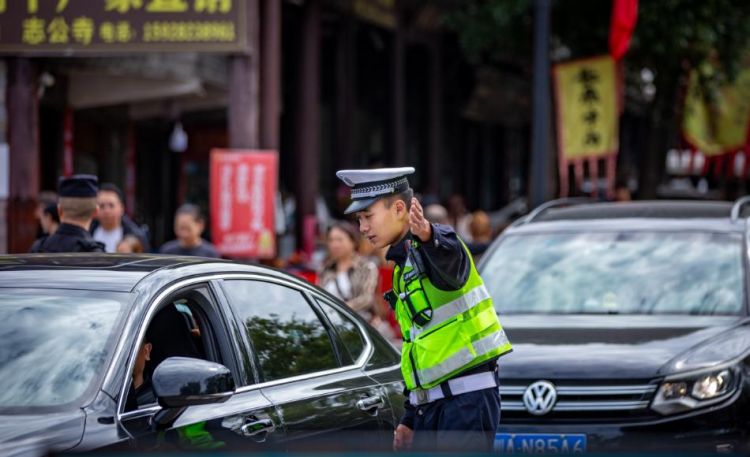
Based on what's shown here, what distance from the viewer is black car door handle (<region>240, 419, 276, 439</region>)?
16.7 feet

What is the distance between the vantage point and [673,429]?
696cm

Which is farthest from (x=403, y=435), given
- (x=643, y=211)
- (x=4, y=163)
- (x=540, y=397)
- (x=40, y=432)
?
(x=4, y=163)

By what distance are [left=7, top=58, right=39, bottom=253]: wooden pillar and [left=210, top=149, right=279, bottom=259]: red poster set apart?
6.14 feet

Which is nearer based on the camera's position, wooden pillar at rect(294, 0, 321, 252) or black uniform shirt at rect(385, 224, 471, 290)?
black uniform shirt at rect(385, 224, 471, 290)

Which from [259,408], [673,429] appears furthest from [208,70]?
[259,408]

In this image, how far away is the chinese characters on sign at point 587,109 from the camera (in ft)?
62.1

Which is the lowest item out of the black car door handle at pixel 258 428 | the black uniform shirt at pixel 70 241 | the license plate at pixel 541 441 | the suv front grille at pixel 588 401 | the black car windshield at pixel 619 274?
the license plate at pixel 541 441

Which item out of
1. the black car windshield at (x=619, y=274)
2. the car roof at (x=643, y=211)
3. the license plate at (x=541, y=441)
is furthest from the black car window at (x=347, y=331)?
the car roof at (x=643, y=211)

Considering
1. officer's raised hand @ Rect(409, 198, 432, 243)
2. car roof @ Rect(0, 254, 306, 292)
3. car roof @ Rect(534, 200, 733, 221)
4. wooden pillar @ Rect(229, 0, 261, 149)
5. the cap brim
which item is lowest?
car roof @ Rect(534, 200, 733, 221)

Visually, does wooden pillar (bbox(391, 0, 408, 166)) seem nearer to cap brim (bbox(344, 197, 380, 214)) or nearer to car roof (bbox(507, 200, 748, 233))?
car roof (bbox(507, 200, 748, 233))

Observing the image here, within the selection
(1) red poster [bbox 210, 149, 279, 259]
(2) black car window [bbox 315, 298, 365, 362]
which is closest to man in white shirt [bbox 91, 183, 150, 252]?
(1) red poster [bbox 210, 149, 279, 259]

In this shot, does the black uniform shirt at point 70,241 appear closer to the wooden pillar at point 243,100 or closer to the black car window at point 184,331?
the black car window at point 184,331

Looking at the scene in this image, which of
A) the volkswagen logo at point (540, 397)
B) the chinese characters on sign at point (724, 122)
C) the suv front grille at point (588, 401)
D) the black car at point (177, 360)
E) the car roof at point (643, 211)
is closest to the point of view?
the black car at point (177, 360)

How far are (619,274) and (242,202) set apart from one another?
19.8 ft
